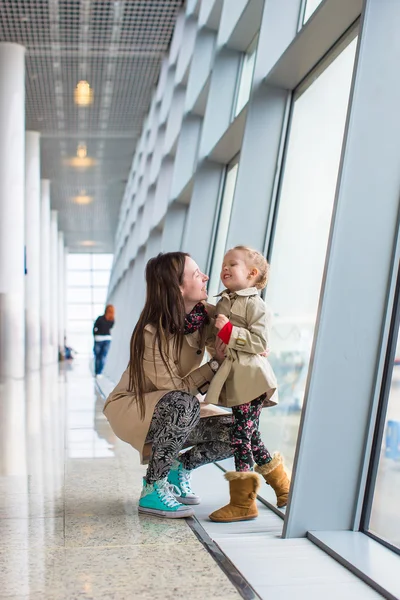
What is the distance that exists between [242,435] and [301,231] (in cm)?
Answer: 227

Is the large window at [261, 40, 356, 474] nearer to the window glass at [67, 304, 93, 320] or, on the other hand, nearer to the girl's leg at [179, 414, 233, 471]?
the girl's leg at [179, 414, 233, 471]

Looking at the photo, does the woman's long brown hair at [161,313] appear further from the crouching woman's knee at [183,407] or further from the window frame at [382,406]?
the window frame at [382,406]

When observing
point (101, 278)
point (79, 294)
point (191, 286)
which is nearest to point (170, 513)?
point (191, 286)

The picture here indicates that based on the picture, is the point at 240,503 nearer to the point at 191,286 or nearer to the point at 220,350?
the point at 220,350

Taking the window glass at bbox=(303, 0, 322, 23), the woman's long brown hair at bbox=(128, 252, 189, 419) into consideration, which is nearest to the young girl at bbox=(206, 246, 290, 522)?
the woman's long brown hair at bbox=(128, 252, 189, 419)

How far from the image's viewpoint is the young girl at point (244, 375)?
3273mm

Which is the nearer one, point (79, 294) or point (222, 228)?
point (222, 228)

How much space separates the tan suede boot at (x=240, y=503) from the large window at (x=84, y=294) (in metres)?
43.7

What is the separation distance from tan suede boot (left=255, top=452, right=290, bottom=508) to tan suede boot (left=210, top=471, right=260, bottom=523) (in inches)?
6.7

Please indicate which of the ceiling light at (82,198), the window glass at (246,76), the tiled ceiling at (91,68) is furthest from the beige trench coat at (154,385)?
the ceiling light at (82,198)

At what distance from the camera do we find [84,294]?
155ft

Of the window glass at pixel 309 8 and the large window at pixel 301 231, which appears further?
the window glass at pixel 309 8

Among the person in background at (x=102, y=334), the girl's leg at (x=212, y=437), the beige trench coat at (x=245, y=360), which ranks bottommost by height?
the person in background at (x=102, y=334)

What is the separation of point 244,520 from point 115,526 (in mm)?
616
